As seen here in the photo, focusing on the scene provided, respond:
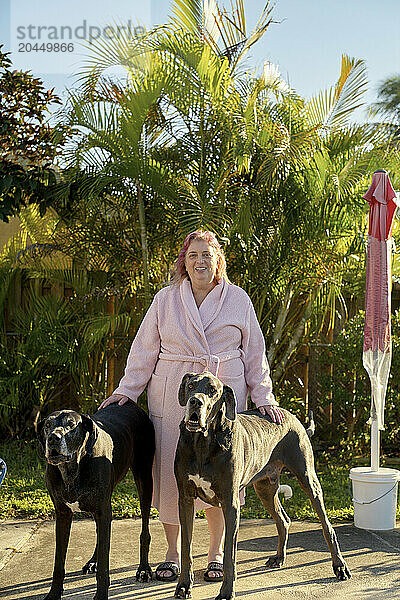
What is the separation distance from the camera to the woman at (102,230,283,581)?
165 inches

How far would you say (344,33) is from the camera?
28.8ft

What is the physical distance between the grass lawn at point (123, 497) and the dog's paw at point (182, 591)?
6.31 ft

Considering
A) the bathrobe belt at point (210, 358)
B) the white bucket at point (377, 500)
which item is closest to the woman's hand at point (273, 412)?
the bathrobe belt at point (210, 358)

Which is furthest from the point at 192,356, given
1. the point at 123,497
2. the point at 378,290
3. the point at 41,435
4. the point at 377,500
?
the point at 123,497

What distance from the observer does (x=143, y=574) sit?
4102 millimetres

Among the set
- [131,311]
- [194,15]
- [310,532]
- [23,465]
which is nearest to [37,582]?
[310,532]

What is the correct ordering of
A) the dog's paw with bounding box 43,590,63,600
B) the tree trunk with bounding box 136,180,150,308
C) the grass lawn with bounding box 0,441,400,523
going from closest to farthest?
the dog's paw with bounding box 43,590,63,600, the grass lawn with bounding box 0,441,400,523, the tree trunk with bounding box 136,180,150,308

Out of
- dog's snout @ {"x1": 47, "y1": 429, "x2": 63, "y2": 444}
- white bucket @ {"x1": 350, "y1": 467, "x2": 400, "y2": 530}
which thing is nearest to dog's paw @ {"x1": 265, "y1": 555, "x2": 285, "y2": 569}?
white bucket @ {"x1": 350, "y1": 467, "x2": 400, "y2": 530}

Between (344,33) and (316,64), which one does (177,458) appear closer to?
(316,64)

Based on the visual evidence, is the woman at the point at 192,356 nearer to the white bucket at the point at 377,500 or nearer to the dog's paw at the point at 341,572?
the dog's paw at the point at 341,572

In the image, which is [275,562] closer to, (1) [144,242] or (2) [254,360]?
(2) [254,360]

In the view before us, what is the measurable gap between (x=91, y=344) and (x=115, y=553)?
3158mm

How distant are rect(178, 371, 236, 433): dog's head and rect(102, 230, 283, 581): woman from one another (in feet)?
1.77

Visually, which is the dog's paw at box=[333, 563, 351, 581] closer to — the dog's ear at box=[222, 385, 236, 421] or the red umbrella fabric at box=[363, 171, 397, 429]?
the dog's ear at box=[222, 385, 236, 421]
